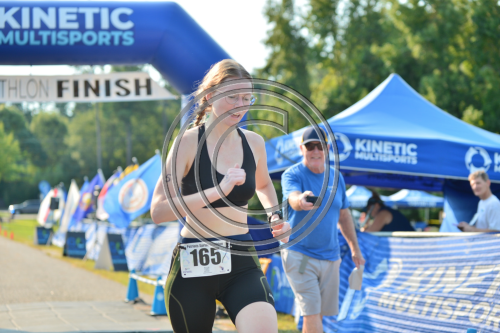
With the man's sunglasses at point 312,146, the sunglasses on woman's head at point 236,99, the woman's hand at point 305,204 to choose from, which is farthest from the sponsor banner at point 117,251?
the sunglasses on woman's head at point 236,99

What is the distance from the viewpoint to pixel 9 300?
9.77 m

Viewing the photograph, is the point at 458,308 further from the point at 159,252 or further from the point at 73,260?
the point at 73,260

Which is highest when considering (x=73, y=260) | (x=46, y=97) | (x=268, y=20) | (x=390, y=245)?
(x=268, y=20)

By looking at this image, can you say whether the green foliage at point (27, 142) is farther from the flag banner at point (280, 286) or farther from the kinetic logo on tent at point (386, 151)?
the kinetic logo on tent at point (386, 151)

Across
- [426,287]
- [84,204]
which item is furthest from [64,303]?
[84,204]

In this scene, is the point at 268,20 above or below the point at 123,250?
above

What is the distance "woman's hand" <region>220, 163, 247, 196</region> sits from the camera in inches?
108

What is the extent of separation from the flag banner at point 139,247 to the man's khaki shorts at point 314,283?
9.38 metres

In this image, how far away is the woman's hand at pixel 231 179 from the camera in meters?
2.74

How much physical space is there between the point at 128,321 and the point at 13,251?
49.0 feet

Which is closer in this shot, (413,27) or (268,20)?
(413,27)

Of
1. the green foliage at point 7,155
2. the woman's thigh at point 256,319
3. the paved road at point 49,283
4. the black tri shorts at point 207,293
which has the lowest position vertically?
the paved road at point 49,283

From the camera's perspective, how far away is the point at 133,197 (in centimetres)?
1501

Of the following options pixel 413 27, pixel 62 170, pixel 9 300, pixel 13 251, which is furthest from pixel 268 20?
pixel 62 170
